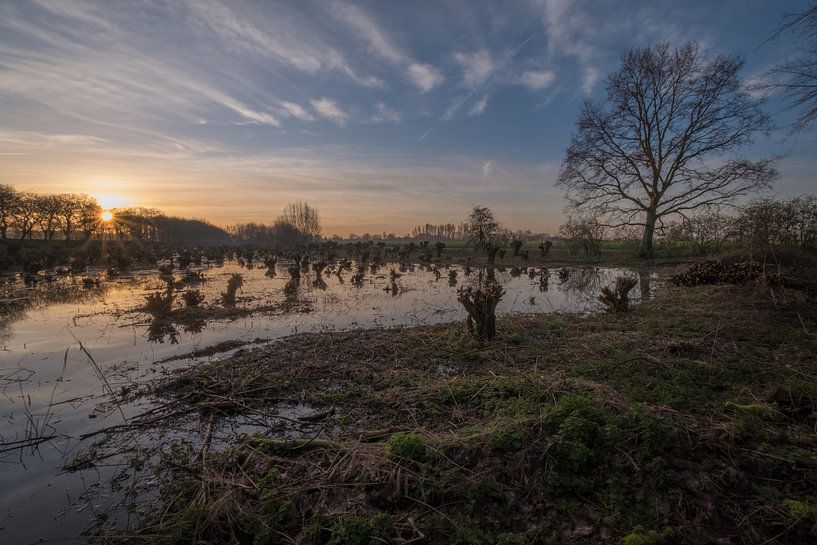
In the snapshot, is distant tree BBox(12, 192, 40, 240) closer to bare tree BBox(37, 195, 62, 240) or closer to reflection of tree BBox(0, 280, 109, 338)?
bare tree BBox(37, 195, 62, 240)

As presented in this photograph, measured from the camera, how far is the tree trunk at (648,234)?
2231cm

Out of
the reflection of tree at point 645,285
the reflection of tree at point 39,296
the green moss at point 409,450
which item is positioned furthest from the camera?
the reflection of tree at point 645,285

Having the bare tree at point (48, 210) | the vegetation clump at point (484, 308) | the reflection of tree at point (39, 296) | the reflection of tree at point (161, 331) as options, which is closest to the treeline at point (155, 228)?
the bare tree at point (48, 210)

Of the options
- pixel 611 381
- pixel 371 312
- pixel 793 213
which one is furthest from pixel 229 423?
pixel 793 213

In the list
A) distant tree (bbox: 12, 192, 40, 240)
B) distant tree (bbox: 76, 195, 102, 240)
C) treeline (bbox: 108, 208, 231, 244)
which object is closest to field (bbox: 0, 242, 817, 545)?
distant tree (bbox: 12, 192, 40, 240)

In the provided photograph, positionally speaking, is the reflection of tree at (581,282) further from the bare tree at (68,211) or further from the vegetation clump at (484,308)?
the bare tree at (68,211)

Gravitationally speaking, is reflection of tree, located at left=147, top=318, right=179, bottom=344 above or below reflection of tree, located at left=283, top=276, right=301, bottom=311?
below

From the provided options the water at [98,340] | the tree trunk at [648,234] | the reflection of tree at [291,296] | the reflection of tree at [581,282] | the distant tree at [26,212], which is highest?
the distant tree at [26,212]

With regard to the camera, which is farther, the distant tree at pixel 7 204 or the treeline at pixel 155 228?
the treeline at pixel 155 228

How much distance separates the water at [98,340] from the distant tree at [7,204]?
40576 mm

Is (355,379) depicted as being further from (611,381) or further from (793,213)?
(793,213)

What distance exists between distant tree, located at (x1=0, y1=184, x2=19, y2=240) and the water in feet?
133

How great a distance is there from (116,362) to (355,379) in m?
4.52

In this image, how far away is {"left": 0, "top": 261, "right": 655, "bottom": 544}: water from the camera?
3.09 meters
